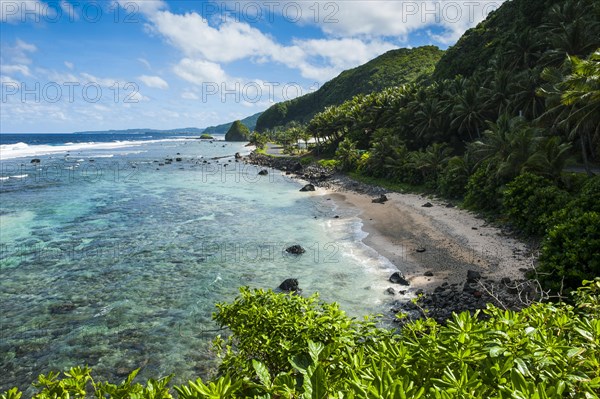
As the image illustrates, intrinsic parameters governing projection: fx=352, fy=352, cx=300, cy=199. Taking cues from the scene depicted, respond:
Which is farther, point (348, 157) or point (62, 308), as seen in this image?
point (348, 157)

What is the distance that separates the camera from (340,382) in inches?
168

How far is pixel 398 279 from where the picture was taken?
23594 mm

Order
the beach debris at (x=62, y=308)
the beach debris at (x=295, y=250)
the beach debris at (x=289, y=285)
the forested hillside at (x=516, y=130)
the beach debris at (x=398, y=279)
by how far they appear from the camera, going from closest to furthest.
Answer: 1. the beach debris at (x=62, y=308)
2. the beach debris at (x=289, y=285)
3. the forested hillside at (x=516, y=130)
4. the beach debris at (x=398, y=279)
5. the beach debris at (x=295, y=250)

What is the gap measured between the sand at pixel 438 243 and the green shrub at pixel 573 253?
3660mm

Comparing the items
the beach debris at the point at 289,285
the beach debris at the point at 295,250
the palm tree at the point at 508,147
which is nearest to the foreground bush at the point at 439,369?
the beach debris at the point at 289,285

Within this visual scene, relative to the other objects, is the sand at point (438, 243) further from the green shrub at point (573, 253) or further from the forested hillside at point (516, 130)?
the green shrub at point (573, 253)

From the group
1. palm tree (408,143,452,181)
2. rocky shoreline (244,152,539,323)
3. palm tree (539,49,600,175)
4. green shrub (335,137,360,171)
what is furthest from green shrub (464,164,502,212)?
green shrub (335,137,360,171)

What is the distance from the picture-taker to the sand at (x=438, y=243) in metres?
23.5

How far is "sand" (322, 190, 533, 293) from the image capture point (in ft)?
77.2

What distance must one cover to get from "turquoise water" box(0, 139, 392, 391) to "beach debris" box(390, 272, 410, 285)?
737mm

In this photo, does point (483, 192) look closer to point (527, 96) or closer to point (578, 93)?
point (578, 93)

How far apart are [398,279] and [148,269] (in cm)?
1852

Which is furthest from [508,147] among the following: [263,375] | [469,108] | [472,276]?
[263,375]

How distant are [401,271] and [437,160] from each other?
2891 cm
